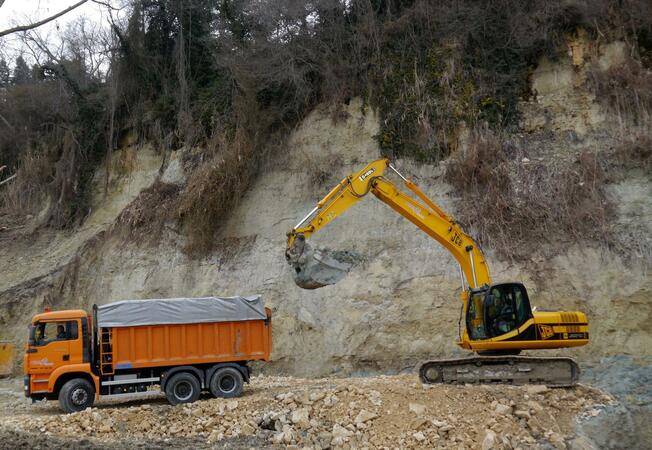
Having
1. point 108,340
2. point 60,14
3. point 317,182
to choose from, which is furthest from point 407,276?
point 60,14

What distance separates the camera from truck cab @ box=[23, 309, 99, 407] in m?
13.2

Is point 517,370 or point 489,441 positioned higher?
point 517,370

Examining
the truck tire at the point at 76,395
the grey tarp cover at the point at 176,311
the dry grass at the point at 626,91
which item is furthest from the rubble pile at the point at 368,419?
the dry grass at the point at 626,91

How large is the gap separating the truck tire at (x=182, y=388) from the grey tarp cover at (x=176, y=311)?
112 cm

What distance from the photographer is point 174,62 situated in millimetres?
24594

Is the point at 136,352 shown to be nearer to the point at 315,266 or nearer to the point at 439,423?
the point at 315,266

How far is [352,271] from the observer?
18.2 metres

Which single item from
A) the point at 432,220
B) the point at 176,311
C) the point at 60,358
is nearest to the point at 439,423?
the point at 432,220

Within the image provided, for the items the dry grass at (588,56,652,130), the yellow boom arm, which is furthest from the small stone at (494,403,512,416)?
the dry grass at (588,56,652,130)

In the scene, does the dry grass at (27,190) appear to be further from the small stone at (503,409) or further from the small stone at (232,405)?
the small stone at (503,409)

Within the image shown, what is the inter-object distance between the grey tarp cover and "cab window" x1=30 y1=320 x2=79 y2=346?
705 millimetres

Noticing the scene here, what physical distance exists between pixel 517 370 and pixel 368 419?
3432 millimetres

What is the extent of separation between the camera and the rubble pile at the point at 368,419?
10.1 m

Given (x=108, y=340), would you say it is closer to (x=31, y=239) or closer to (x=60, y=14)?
(x=60, y=14)
